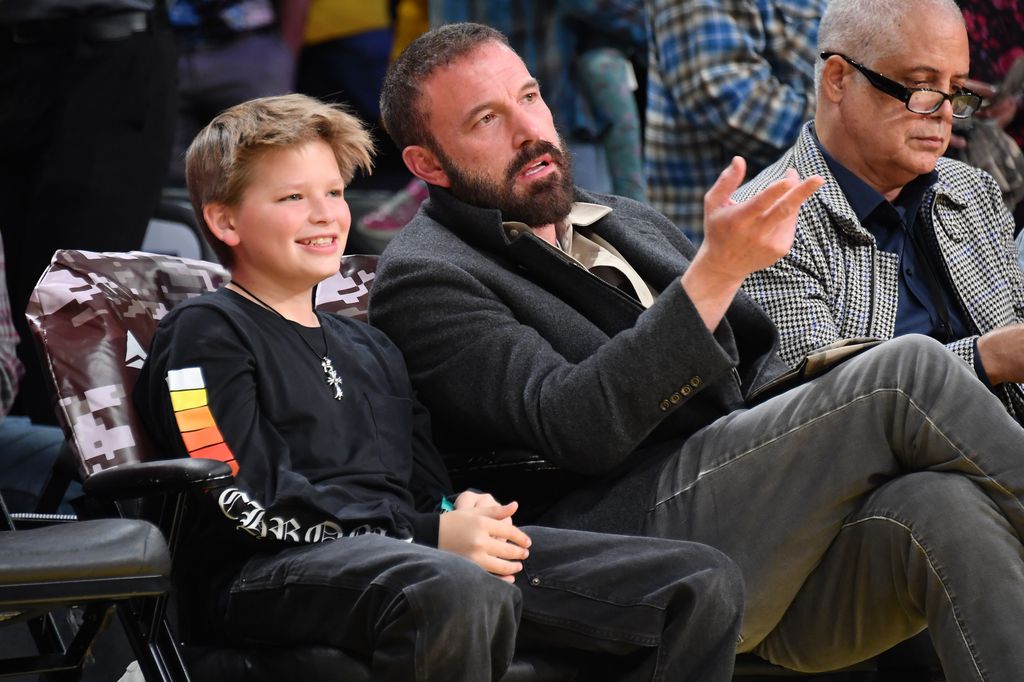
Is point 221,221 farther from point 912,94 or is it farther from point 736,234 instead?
point 912,94

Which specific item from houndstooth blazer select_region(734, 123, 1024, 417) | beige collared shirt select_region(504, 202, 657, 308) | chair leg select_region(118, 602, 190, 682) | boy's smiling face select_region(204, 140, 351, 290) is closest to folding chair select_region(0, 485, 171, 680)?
chair leg select_region(118, 602, 190, 682)

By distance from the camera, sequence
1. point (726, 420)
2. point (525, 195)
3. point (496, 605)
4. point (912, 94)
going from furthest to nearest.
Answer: point (912, 94)
point (525, 195)
point (726, 420)
point (496, 605)

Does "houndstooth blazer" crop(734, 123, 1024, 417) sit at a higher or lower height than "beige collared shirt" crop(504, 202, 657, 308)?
lower

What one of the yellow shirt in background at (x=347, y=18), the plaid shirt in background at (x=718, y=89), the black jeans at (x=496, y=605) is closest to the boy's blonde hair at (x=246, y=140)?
the black jeans at (x=496, y=605)

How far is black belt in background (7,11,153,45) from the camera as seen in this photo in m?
3.59

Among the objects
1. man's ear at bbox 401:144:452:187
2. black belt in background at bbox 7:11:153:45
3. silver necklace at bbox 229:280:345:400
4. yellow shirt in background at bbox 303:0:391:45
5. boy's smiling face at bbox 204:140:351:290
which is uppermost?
black belt in background at bbox 7:11:153:45

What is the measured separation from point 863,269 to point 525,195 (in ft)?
2.45

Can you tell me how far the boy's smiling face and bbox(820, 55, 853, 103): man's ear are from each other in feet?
4.14

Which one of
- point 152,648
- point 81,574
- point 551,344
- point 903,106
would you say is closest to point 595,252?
point 551,344

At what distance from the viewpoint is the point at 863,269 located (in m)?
3.15

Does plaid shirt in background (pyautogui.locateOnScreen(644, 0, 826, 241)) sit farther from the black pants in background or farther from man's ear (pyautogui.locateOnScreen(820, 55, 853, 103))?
the black pants in background

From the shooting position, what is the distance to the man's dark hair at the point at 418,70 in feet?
9.76

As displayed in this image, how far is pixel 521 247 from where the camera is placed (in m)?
2.79

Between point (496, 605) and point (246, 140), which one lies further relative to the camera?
point (246, 140)
